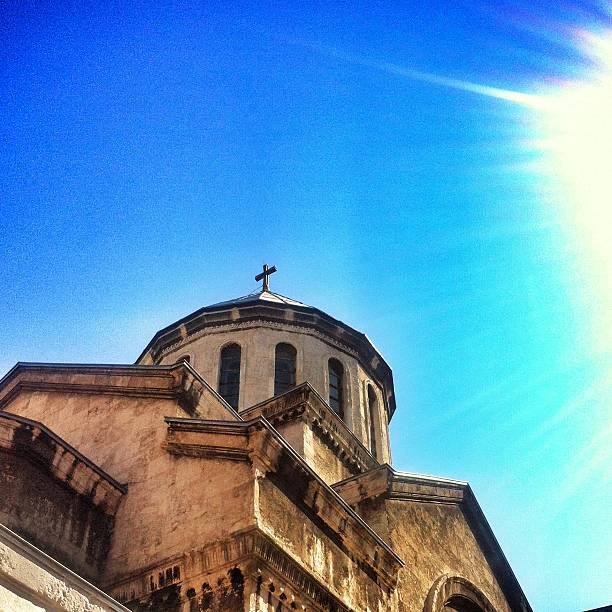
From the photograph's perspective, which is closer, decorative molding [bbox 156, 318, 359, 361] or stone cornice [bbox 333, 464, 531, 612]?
stone cornice [bbox 333, 464, 531, 612]

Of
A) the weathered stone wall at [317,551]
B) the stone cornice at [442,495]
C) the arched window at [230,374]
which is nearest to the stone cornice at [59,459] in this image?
the weathered stone wall at [317,551]

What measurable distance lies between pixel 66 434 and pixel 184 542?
3144 mm

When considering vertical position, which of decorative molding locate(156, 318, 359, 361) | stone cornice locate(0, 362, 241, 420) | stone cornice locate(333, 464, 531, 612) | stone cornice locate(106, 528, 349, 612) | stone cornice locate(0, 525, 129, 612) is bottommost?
stone cornice locate(0, 525, 129, 612)

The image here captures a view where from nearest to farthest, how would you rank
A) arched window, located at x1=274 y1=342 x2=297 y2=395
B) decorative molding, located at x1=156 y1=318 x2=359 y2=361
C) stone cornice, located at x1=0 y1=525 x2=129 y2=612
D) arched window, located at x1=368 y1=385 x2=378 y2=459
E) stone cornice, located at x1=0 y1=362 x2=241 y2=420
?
stone cornice, located at x1=0 y1=525 x2=129 y2=612 < stone cornice, located at x1=0 y1=362 x2=241 y2=420 < arched window, located at x1=274 y1=342 x2=297 y2=395 < decorative molding, located at x1=156 y1=318 x2=359 y2=361 < arched window, located at x1=368 y1=385 x2=378 y2=459

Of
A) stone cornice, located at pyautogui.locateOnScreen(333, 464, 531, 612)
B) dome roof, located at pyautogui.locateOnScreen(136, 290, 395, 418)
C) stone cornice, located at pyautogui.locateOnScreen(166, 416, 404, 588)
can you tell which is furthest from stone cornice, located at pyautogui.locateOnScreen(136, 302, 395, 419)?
stone cornice, located at pyautogui.locateOnScreen(166, 416, 404, 588)

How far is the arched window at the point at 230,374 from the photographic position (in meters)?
13.9

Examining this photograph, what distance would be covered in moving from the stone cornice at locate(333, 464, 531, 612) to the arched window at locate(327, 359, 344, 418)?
443 cm

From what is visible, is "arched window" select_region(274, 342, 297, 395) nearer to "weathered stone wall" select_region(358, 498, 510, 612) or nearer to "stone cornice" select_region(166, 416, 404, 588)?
"weathered stone wall" select_region(358, 498, 510, 612)

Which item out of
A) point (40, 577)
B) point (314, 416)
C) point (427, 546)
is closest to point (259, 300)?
point (314, 416)

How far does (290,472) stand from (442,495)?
3.53 m

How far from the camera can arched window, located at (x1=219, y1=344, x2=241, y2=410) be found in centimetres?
1387

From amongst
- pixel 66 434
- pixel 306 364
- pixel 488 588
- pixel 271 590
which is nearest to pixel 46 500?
pixel 66 434

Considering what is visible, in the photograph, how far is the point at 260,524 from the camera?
6.34 m

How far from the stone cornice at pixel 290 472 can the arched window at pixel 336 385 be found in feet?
21.4
